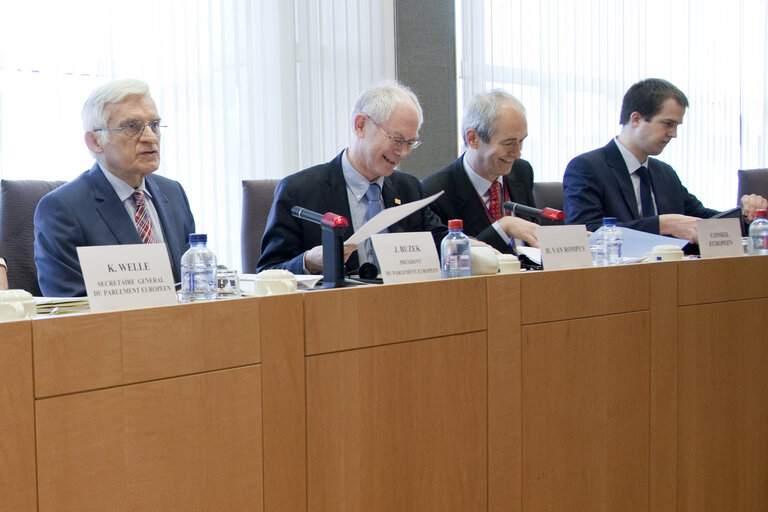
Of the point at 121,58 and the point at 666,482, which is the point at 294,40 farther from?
the point at 666,482

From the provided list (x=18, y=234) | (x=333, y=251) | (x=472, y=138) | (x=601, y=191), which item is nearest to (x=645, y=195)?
(x=601, y=191)

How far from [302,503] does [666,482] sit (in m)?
0.97

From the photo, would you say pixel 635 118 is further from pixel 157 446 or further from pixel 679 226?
pixel 157 446

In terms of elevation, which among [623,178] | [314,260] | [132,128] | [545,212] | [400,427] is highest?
[132,128]

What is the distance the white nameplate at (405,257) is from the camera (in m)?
1.46

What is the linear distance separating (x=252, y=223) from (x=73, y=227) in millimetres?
712

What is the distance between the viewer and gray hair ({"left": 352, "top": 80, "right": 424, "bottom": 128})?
2219 mm

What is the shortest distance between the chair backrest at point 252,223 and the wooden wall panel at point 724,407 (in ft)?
4.33

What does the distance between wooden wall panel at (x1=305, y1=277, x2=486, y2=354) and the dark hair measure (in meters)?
1.61

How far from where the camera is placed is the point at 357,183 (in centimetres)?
228

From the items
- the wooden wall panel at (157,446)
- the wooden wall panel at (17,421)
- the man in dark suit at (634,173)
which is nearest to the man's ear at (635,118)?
the man in dark suit at (634,173)

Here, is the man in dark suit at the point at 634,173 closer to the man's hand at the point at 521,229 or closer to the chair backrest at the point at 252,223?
the man's hand at the point at 521,229

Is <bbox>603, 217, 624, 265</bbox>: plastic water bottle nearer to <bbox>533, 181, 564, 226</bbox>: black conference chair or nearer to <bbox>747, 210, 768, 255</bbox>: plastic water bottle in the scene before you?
<bbox>747, 210, 768, 255</bbox>: plastic water bottle

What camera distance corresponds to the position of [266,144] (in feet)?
11.3
